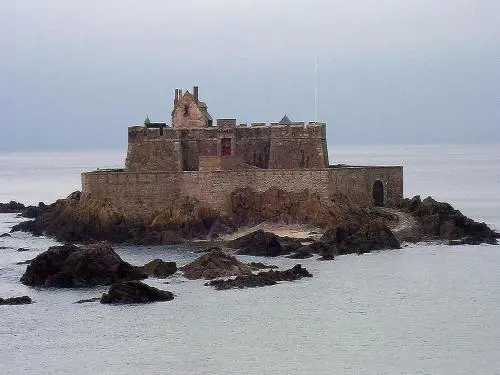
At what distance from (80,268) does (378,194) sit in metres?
18.1

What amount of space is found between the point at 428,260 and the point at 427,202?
903 centimetres

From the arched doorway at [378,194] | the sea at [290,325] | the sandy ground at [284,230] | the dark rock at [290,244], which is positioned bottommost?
the sea at [290,325]

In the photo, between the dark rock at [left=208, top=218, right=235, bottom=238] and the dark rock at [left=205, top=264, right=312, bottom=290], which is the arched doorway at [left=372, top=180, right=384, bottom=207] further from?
the dark rock at [left=205, top=264, right=312, bottom=290]

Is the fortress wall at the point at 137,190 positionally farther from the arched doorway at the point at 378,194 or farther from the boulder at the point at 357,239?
the arched doorway at the point at 378,194

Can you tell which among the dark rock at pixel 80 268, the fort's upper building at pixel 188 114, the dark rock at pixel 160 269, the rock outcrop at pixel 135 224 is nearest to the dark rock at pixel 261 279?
the dark rock at pixel 160 269

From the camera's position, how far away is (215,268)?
36.3m

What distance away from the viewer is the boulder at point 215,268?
3603cm

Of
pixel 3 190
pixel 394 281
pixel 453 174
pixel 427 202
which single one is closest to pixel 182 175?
pixel 427 202

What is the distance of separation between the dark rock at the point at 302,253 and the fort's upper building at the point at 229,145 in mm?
7658

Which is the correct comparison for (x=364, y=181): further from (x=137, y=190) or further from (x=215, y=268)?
(x=215, y=268)

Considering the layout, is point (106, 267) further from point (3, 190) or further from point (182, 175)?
point (3, 190)

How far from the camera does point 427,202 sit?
48531 mm

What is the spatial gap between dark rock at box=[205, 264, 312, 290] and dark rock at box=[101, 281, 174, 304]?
221 centimetres

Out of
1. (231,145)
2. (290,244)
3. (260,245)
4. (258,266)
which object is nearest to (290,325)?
(258,266)
